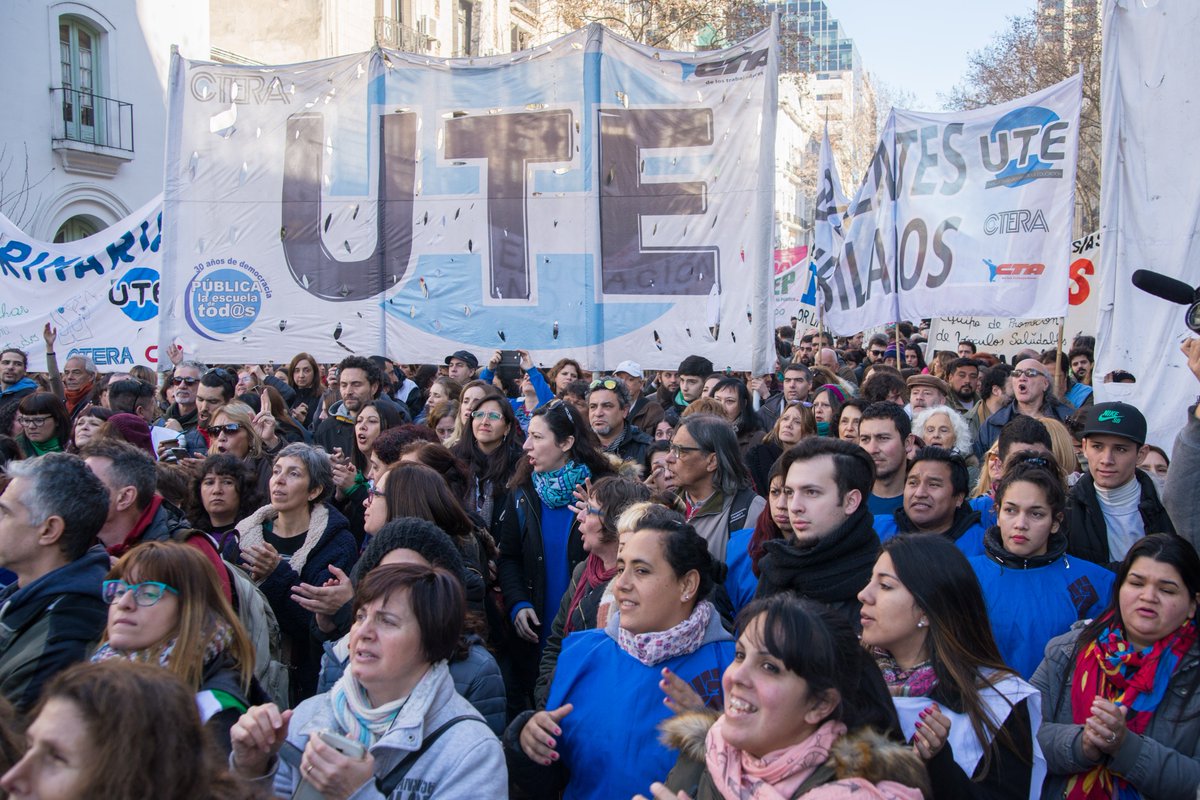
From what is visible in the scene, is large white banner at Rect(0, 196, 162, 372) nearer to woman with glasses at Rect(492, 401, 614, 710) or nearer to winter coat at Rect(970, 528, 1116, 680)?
woman with glasses at Rect(492, 401, 614, 710)

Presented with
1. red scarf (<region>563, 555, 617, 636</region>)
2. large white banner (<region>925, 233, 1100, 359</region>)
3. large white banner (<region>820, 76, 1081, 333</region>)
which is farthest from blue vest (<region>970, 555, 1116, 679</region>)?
large white banner (<region>925, 233, 1100, 359</region>)

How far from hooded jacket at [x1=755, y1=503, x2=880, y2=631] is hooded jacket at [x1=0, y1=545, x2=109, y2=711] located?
223 centimetres

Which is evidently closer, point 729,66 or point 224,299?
point 729,66

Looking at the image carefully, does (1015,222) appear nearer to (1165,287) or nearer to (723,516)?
(723,516)

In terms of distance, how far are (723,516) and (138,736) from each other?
10.3ft

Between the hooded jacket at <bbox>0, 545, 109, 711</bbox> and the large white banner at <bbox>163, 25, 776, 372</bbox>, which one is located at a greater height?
the large white banner at <bbox>163, 25, 776, 372</bbox>

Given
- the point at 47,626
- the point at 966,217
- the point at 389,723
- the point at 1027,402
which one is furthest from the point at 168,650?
the point at 966,217

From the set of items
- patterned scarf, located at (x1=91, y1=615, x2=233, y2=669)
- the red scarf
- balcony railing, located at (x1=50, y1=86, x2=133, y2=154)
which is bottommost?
the red scarf

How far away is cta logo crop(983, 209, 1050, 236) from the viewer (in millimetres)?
8727

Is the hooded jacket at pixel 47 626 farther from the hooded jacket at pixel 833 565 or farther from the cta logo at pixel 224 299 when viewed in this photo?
the cta logo at pixel 224 299

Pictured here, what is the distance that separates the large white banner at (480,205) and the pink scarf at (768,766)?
4846 millimetres

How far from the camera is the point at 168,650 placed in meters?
3.08

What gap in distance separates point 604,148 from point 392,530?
4.26 metres

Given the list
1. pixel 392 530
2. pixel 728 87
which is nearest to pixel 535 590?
pixel 392 530
